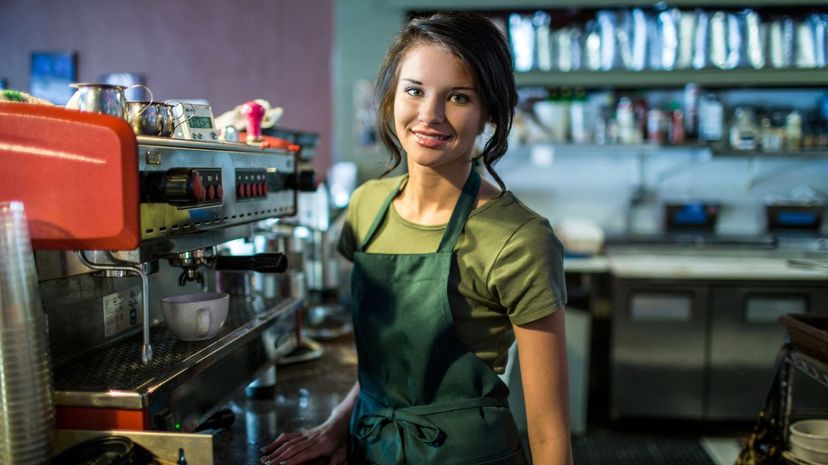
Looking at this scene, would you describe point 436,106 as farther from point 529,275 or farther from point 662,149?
point 662,149

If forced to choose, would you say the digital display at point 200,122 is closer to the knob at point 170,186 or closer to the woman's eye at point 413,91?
the knob at point 170,186

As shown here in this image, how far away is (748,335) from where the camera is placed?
334 centimetres

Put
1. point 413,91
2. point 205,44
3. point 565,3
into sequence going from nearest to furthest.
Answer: point 413,91 < point 565,3 < point 205,44

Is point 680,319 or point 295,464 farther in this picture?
point 680,319

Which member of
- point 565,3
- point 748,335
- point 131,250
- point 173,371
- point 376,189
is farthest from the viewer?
point 565,3

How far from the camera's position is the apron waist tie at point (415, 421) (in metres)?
1.14

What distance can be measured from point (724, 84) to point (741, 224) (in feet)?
3.02

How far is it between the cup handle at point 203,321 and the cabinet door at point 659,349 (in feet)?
8.53

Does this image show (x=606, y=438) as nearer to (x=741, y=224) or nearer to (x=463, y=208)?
(x=741, y=224)

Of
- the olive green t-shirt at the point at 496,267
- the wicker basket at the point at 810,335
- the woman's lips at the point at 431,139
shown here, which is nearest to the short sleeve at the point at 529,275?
the olive green t-shirt at the point at 496,267

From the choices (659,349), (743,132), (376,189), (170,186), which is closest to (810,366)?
(376,189)

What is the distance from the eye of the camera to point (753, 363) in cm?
334

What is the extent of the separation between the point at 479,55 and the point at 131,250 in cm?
64

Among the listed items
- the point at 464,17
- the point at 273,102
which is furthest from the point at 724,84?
the point at 464,17
